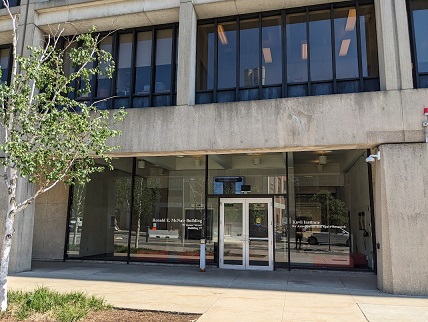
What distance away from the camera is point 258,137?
10281 millimetres

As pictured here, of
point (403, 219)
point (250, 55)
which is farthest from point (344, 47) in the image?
point (403, 219)

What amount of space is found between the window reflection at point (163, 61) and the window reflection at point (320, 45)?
470cm

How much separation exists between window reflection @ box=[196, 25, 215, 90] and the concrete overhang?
107 centimetres

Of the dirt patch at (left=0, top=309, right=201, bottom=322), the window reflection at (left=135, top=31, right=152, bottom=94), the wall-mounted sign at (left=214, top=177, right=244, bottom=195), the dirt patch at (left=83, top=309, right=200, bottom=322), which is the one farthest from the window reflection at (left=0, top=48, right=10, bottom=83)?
the dirt patch at (left=83, top=309, right=200, bottom=322)

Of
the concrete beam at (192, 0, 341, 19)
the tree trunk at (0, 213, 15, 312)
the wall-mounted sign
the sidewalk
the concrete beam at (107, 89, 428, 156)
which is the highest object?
the concrete beam at (192, 0, 341, 19)

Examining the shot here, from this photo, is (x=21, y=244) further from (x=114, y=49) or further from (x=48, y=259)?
(x=114, y=49)

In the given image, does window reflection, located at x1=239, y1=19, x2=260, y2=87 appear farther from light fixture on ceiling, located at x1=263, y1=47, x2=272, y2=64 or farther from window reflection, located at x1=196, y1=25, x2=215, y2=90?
window reflection, located at x1=196, y1=25, x2=215, y2=90

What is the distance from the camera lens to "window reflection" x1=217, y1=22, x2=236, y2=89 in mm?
12055

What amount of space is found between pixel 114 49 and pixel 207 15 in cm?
353

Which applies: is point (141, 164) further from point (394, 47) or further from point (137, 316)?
point (394, 47)

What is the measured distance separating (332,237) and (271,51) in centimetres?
646

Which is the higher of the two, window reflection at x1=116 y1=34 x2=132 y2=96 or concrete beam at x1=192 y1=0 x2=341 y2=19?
concrete beam at x1=192 y1=0 x2=341 y2=19

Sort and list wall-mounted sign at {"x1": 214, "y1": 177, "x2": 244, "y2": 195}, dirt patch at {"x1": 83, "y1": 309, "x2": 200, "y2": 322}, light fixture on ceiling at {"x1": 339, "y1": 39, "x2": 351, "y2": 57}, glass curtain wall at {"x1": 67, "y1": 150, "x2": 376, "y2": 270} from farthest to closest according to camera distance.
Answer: wall-mounted sign at {"x1": 214, "y1": 177, "x2": 244, "y2": 195} → glass curtain wall at {"x1": 67, "y1": 150, "x2": 376, "y2": 270} → light fixture on ceiling at {"x1": 339, "y1": 39, "x2": 351, "y2": 57} → dirt patch at {"x1": 83, "y1": 309, "x2": 200, "y2": 322}

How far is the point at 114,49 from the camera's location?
13.1m
